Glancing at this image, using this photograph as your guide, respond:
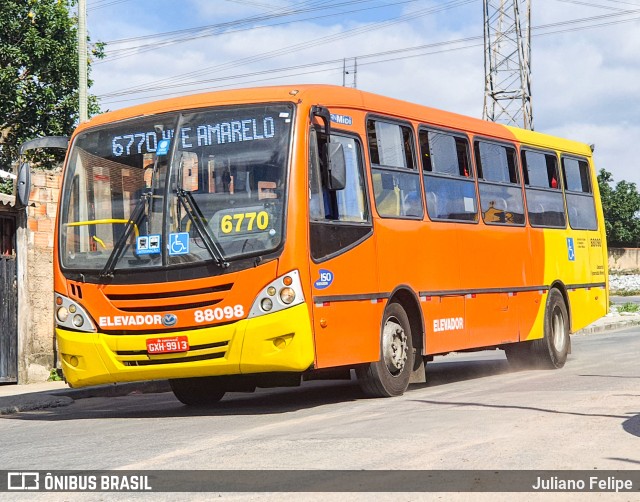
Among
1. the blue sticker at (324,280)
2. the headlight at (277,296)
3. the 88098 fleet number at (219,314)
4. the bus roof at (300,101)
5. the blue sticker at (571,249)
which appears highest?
the bus roof at (300,101)

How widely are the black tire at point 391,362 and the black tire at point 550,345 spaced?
4.32 metres

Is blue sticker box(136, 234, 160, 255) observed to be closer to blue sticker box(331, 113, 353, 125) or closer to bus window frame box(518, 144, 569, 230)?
blue sticker box(331, 113, 353, 125)

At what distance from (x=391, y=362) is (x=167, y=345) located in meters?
2.75

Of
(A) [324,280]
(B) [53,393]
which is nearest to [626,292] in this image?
(B) [53,393]

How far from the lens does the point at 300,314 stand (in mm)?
11102

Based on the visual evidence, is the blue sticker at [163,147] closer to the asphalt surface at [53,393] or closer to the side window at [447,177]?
the side window at [447,177]

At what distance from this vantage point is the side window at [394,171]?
508 inches

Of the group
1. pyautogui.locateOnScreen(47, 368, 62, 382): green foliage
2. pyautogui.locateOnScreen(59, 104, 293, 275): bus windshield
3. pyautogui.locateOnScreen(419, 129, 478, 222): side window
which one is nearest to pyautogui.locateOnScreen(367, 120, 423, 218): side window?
pyautogui.locateOnScreen(419, 129, 478, 222): side window

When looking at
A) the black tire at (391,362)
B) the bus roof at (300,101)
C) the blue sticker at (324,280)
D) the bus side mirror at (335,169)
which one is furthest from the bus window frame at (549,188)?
the blue sticker at (324,280)

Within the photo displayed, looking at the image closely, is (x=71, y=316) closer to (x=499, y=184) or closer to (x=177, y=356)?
(x=177, y=356)

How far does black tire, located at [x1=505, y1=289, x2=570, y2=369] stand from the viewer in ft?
56.2

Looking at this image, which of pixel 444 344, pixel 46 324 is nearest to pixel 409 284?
pixel 444 344

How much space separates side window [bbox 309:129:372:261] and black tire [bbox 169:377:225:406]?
8.05ft

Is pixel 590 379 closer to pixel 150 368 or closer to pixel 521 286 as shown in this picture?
pixel 521 286
